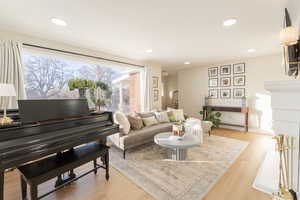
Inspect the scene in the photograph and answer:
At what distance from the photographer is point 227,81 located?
16.2 ft

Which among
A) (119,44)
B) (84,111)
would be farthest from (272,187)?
(119,44)

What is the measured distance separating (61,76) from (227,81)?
5264 mm

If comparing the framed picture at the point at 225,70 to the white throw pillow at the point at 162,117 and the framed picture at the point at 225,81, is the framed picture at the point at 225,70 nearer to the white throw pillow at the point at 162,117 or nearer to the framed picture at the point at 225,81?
the framed picture at the point at 225,81

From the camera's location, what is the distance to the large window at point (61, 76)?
9.43 ft

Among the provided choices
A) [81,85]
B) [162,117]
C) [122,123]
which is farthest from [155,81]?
[81,85]

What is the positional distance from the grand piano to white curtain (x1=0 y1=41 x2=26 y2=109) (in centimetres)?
82

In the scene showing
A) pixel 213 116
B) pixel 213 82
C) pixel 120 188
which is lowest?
pixel 120 188

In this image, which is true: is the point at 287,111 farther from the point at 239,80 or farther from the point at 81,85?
the point at 239,80

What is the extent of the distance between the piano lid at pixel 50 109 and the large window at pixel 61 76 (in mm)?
554

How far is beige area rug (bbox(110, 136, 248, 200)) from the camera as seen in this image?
5.83ft

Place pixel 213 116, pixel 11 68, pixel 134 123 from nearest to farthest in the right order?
1. pixel 11 68
2. pixel 134 123
3. pixel 213 116

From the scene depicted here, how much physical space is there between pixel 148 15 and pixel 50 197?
2.73 metres

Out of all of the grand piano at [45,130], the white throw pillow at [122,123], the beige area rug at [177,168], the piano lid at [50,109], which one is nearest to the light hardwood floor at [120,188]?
the beige area rug at [177,168]

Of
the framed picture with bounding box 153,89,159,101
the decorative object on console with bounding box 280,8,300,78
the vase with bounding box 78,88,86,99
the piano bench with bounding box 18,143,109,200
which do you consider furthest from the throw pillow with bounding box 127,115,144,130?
the decorative object on console with bounding box 280,8,300,78
